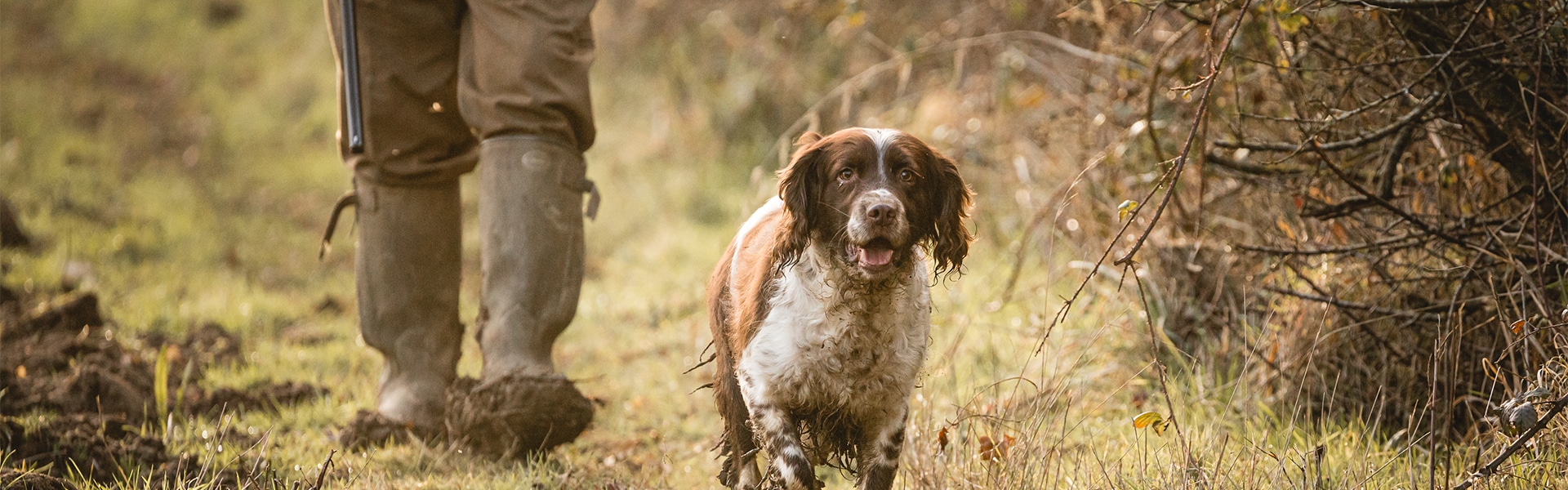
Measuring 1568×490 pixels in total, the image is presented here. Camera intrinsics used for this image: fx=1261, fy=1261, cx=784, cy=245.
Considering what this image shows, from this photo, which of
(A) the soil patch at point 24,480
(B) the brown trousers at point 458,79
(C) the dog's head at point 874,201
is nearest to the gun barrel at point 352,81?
(B) the brown trousers at point 458,79

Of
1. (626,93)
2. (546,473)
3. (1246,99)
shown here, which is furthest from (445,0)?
(626,93)

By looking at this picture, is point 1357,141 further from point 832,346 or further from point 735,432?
point 735,432

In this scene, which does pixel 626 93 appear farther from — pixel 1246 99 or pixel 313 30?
pixel 1246 99

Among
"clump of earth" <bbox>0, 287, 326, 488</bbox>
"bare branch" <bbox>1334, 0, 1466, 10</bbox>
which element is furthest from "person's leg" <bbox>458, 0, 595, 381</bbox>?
"bare branch" <bbox>1334, 0, 1466, 10</bbox>

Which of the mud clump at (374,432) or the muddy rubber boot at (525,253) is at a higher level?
the muddy rubber boot at (525,253)

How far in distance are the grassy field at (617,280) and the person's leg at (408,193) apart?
318mm

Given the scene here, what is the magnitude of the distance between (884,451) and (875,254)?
1.53 ft

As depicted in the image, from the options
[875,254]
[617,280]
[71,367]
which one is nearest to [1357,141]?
[875,254]

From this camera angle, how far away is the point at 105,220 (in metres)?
7.32

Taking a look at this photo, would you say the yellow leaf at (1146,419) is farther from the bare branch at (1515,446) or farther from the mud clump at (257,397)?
the mud clump at (257,397)

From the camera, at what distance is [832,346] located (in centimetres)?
276

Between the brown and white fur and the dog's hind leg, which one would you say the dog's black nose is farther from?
the dog's hind leg

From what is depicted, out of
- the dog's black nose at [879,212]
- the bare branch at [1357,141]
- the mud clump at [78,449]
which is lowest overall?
the mud clump at [78,449]

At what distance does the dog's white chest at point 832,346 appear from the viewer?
275 cm
